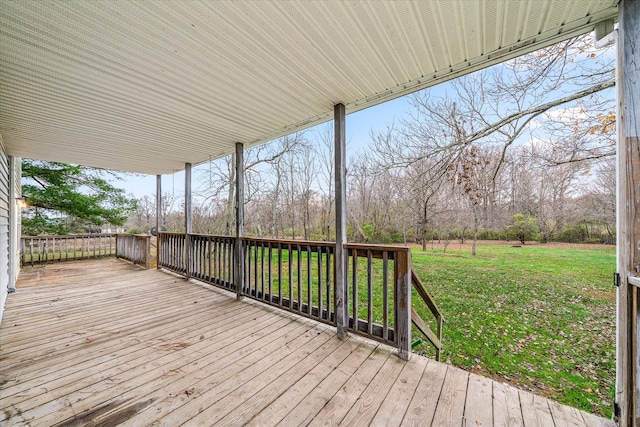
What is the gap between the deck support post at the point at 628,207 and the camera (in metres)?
1.27

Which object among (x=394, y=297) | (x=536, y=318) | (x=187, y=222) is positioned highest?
(x=187, y=222)

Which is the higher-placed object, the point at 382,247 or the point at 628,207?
the point at 628,207

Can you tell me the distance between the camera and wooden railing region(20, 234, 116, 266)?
6.58m

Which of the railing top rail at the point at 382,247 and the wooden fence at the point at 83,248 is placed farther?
the wooden fence at the point at 83,248

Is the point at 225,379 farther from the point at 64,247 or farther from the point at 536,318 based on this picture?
the point at 64,247

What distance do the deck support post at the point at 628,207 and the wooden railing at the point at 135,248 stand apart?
25.5ft

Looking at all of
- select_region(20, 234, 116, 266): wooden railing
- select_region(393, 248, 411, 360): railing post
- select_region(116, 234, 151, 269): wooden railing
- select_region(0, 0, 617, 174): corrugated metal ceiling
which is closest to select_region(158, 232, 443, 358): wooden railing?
select_region(393, 248, 411, 360): railing post

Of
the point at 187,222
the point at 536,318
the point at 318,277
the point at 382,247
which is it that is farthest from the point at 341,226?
the point at 536,318

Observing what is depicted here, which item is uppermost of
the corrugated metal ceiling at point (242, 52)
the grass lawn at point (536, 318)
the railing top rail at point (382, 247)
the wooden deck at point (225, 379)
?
the corrugated metal ceiling at point (242, 52)

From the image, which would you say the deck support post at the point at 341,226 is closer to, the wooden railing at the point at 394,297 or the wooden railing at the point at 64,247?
the wooden railing at the point at 394,297

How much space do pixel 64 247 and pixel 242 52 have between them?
930 centimetres

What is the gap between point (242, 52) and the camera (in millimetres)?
1820

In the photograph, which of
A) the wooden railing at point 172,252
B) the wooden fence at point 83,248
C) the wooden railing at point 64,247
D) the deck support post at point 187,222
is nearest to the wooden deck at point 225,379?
the deck support post at point 187,222

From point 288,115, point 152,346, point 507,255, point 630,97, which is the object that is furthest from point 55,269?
point 507,255
